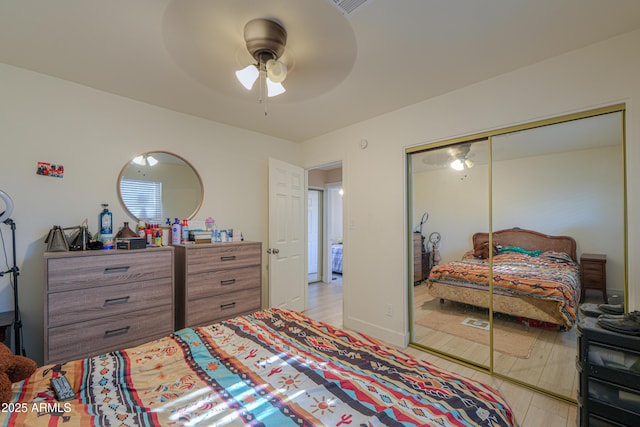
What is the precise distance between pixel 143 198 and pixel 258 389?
7.82ft

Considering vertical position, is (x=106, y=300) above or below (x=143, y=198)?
below

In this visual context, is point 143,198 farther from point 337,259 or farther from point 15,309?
point 337,259

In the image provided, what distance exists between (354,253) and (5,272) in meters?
3.06

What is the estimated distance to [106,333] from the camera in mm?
2016

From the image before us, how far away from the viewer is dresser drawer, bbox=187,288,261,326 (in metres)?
2.49

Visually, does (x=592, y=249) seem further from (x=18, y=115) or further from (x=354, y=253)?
(x=18, y=115)

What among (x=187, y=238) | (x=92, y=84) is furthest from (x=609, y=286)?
(x=92, y=84)

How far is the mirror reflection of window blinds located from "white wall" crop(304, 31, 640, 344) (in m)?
2.03

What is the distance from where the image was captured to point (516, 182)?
2.28m

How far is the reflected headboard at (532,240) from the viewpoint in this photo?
205cm

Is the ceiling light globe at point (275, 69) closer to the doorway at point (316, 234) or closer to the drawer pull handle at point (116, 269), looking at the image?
the drawer pull handle at point (116, 269)

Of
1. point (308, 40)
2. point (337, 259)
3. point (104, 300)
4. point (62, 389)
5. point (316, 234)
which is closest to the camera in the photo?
point (62, 389)

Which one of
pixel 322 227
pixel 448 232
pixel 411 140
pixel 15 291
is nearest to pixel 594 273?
pixel 448 232

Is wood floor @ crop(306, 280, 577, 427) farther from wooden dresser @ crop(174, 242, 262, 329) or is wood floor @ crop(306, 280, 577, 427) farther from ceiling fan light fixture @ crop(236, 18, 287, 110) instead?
ceiling fan light fixture @ crop(236, 18, 287, 110)
